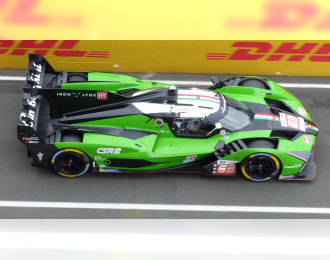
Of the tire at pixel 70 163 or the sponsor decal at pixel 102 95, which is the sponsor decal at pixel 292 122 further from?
the tire at pixel 70 163

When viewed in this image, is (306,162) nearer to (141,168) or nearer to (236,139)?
(236,139)

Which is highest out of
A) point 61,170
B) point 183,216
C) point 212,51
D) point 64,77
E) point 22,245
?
point 212,51

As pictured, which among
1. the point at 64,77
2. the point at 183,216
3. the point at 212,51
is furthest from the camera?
the point at 212,51

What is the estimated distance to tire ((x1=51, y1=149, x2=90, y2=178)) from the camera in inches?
287

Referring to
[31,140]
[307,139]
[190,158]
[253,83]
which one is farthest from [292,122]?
[31,140]

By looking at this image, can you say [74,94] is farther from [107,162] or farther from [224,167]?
[224,167]

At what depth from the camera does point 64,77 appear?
8492mm

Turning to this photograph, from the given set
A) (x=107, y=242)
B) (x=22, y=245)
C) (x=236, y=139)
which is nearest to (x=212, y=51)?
(x=236, y=139)

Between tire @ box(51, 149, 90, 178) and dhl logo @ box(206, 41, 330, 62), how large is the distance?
14.5 ft

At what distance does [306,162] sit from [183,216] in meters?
2.31

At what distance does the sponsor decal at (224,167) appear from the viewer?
24.2 feet

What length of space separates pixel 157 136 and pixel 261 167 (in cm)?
191

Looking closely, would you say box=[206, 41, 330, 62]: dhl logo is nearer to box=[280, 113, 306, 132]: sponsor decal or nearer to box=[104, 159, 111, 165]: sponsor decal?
box=[280, 113, 306, 132]: sponsor decal

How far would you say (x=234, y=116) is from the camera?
305 inches
